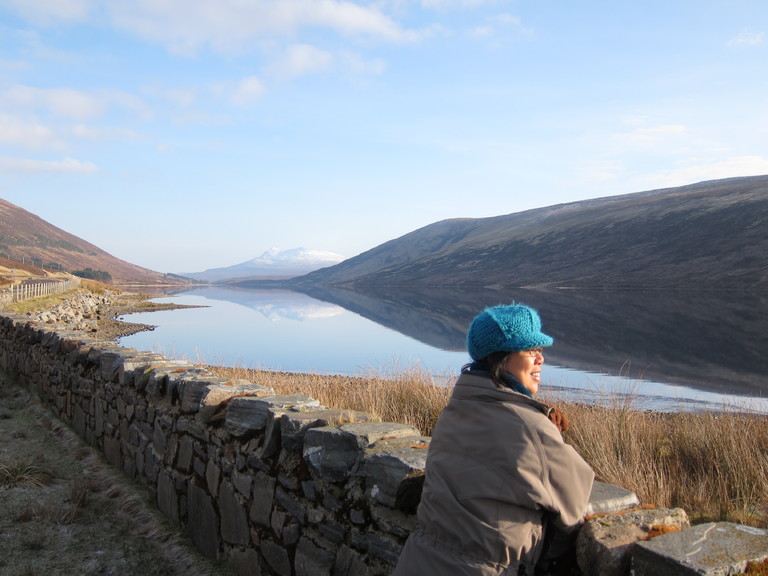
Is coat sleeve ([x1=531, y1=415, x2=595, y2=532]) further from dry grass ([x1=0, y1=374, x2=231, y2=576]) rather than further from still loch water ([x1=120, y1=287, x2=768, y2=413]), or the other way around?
still loch water ([x1=120, y1=287, x2=768, y2=413])

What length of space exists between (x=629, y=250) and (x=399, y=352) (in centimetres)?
6111

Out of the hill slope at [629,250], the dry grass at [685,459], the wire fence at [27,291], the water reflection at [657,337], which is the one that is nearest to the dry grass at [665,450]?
the dry grass at [685,459]

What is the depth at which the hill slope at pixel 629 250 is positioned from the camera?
5956cm

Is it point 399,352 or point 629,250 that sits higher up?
point 629,250

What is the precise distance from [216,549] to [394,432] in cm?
172

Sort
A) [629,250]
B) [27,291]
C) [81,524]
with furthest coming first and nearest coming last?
1. [629,250]
2. [27,291]
3. [81,524]

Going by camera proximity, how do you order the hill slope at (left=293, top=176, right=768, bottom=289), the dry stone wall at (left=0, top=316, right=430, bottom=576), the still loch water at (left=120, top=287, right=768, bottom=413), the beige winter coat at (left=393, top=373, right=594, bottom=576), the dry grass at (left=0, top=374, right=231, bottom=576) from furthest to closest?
the hill slope at (left=293, top=176, right=768, bottom=289), the still loch water at (left=120, top=287, right=768, bottom=413), the dry grass at (left=0, top=374, right=231, bottom=576), the dry stone wall at (left=0, top=316, right=430, bottom=576), the beige winter coat at (left=393, top=373, right=594, bottom=576)

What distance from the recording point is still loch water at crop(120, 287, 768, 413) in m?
11.9

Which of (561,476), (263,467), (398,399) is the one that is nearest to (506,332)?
(561,476)

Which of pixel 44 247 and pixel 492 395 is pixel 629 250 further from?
pixel 44 247

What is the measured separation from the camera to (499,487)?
2031 millimetres

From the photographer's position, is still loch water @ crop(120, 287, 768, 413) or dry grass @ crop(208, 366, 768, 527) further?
still loch water @ crop(120, 287, 768, 413)

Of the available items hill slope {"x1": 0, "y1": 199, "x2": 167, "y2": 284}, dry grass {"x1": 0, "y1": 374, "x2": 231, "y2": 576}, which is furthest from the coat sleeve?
hill slope {"x1": 0, "y1": 199, "x2": 167, "y2": 284}

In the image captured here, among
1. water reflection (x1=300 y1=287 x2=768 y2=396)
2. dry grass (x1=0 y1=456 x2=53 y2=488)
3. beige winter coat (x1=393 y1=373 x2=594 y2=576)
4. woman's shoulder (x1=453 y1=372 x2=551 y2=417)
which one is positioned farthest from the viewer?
water reflection (x1=300 y1=287 x2=768 y2=396)
